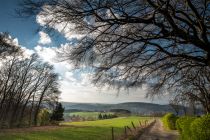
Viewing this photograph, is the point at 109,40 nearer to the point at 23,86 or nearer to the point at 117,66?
the point at 117,66

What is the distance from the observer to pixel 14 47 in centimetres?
2045

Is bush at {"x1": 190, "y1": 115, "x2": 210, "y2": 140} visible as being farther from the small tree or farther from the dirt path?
the small tree

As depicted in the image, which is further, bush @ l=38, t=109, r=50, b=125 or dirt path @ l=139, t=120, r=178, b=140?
bush @ l=38, t=109, r=50, b=125

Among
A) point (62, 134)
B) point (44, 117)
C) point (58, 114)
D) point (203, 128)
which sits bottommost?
point (62, 134)

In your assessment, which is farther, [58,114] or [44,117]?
[58,114]

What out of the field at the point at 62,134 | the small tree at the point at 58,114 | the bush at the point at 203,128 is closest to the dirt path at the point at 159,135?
the field at the point at 62,134

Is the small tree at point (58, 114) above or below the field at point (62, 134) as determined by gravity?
above

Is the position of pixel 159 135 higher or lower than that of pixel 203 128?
lower

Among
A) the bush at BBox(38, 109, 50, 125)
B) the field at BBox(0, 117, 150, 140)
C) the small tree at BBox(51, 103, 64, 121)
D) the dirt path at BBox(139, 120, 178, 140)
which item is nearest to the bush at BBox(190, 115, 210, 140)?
the dirt path at BBox(139, 120, 178, 140)

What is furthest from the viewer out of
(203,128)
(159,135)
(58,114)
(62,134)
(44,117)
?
(58,114)

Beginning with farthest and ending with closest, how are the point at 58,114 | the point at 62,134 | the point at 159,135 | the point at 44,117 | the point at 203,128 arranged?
1. the point at 58,114
2. the point at 44,117
3. the point at 62,134
4. the point at 159,135
5. the point at 203,128

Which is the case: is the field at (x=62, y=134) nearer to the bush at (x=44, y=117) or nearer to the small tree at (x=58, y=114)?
the bush at (x=44, y=117)

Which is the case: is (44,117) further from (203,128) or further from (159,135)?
(203,128)

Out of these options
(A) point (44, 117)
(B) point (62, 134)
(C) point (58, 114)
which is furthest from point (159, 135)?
(C) point (58, 114)
